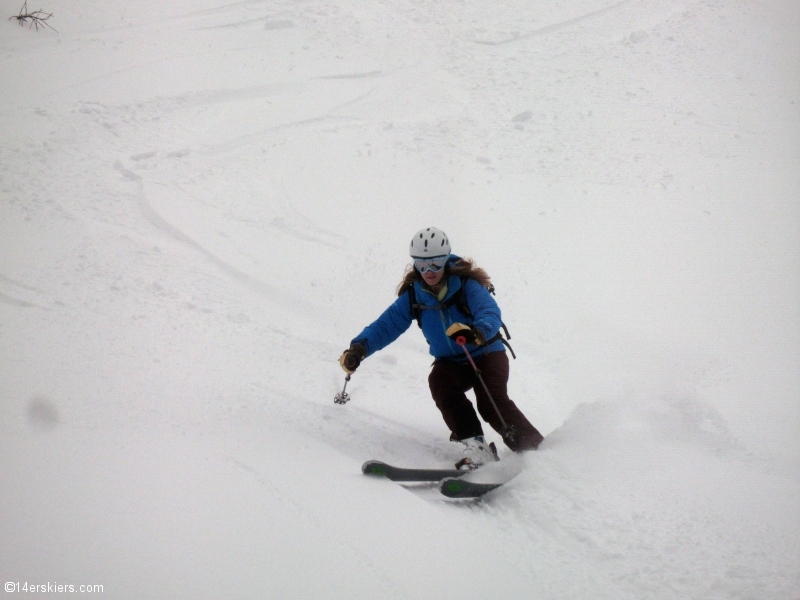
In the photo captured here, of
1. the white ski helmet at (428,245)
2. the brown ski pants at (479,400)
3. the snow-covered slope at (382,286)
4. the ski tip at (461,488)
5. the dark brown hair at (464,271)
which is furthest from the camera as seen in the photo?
the dark brown hair at (464,271)

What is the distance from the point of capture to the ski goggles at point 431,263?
4387 mm

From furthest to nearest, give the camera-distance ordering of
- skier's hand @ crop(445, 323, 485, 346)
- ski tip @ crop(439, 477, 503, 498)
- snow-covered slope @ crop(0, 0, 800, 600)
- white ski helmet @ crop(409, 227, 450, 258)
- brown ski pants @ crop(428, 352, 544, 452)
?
1. white ski helmet @ crop(409, 227, 450, 258)
2. brown ski pants @ crop(428, 352, 544, 452)
3. skier's hand @ crop(445, 323, 485, 346)
4. ski tip @ crop(439, 477, 503, 498)
5. snow-covered slope @ crop(0, 0, 800, 600)

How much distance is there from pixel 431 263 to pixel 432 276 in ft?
0.35

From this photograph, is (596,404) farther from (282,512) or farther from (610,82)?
(610,82)

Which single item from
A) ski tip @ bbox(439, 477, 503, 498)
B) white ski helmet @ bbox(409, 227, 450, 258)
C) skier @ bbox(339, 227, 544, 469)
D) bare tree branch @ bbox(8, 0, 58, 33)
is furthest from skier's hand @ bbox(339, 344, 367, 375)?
bare tree branch @ bbox(8, 0, 58, 33)

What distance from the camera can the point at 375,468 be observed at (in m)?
3.85

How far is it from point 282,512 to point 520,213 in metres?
6.44

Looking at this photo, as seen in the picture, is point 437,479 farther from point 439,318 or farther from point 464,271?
point 464,271

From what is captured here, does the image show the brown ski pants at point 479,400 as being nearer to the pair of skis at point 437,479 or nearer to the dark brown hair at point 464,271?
the pair of skis at point 437,479

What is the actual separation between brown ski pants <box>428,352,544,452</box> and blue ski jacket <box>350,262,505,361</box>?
0.10m

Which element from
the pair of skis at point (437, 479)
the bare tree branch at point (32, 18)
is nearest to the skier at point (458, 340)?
the pair of skis at point (437, 479)

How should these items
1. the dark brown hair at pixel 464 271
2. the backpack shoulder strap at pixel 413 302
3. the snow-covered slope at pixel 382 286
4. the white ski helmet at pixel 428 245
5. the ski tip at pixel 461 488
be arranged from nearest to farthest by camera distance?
the snow-covered slope at pixel 382 286
the ski tip at pixel 461 488
the white ski helmet at pixel 428 245
the dark brown hair at pixel 464 271
the backpack shoulder strap at pixel 413 302

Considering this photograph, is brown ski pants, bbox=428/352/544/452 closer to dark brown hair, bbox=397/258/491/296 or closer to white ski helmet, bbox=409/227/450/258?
dark brown hair, bbox=397/258/491/296

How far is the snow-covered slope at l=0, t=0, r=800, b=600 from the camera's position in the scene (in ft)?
10.1
